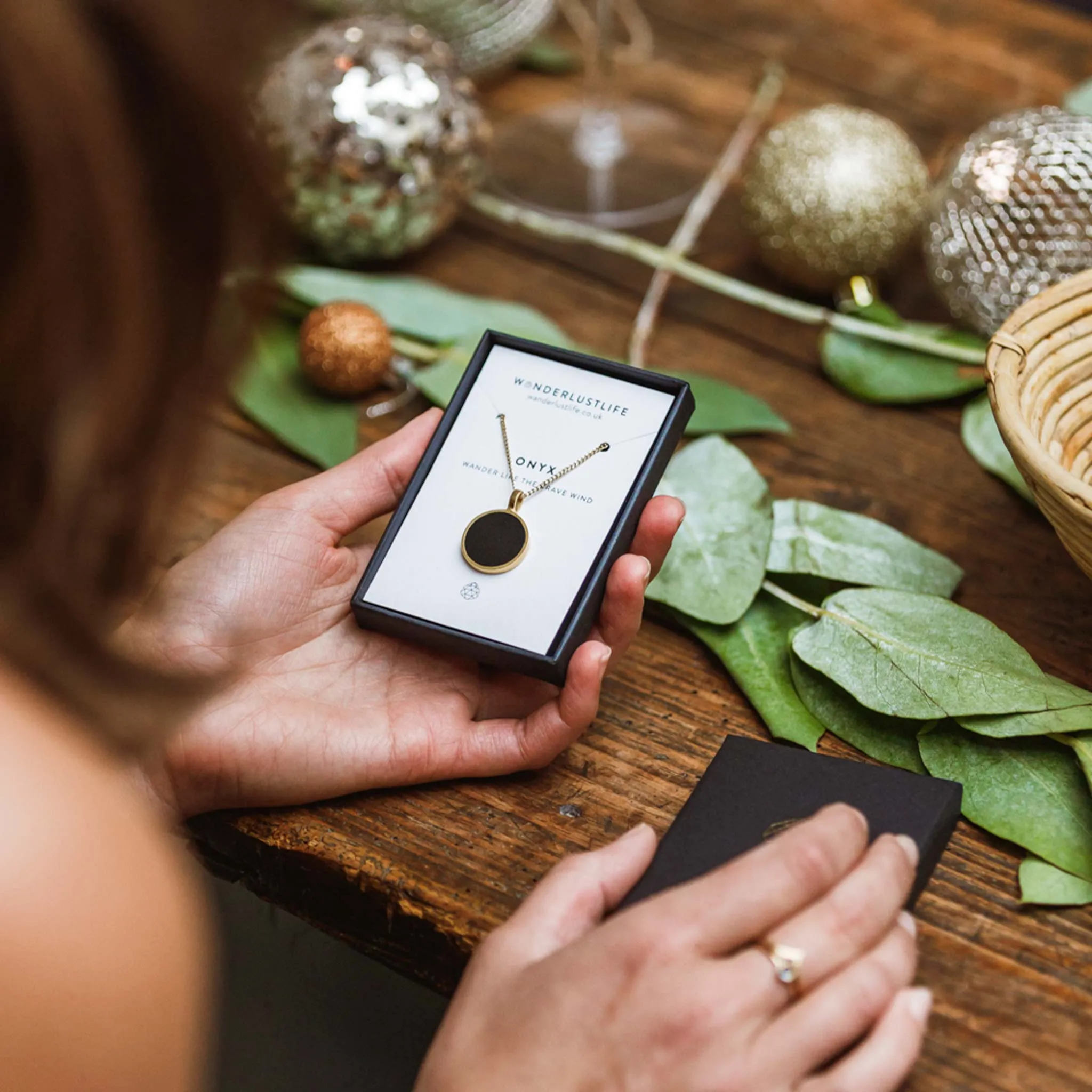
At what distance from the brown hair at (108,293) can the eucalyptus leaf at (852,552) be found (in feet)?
1.64

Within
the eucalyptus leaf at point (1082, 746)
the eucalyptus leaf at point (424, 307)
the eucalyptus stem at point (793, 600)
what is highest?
the eucalyptus leaf at point (424, 307)

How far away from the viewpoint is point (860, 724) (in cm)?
82

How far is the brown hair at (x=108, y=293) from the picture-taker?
1.51 ft

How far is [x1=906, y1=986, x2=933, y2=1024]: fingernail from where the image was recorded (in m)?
0.59

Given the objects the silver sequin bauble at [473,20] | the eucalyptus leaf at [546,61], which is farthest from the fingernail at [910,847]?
the eucalyptus leaf at [546,61]

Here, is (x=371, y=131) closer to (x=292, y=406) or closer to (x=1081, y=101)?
(x=292, y=406)

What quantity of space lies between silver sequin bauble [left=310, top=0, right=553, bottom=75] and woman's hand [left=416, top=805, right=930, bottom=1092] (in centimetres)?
117

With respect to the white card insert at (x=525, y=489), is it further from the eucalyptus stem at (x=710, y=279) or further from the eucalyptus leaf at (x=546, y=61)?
the eucalyptus leaf at (x=546, y=61)

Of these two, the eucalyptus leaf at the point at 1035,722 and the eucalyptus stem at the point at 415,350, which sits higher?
the eucalyptus stem at the point at 415,350

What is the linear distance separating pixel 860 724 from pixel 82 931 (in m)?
0.54

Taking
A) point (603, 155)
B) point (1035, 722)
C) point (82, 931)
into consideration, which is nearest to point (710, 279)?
point (603, 155)

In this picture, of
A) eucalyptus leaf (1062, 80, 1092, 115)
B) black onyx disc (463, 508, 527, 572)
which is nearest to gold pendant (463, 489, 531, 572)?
black onyx disc (463, 508, 527, 572)

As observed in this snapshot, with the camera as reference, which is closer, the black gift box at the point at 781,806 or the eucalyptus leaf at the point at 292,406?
the black gift box at the point at 781,806

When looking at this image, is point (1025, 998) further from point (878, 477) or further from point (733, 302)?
point (733, 302)
